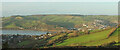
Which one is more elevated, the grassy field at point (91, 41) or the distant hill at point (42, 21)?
the grassy field at point (91, 41)

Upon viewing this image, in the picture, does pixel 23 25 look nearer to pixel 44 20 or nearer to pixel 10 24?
pixel 10 24

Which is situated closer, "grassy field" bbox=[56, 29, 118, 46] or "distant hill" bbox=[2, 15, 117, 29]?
"grassy field" bbox=[56, 29, 118, 46]

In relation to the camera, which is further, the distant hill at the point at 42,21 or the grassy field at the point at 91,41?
the distant hill at the point at 42,21

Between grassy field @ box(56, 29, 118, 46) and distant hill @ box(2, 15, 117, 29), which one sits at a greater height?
grassy field @ box(56, 29, 118, 46)

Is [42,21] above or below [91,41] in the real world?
below

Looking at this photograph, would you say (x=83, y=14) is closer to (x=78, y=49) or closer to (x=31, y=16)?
(x=31, y=16)

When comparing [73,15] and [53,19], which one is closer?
[53,19]

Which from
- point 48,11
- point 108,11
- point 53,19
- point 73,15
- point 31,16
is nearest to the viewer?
point 53,19

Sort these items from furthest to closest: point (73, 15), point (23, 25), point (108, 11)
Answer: point (108, 11) < point (73, 15) < point (23, 25)

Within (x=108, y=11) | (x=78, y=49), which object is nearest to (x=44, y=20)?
(x=108, y=11)

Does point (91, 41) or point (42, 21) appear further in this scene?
point (42, 21)

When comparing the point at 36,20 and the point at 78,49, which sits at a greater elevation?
the point at 78,49
